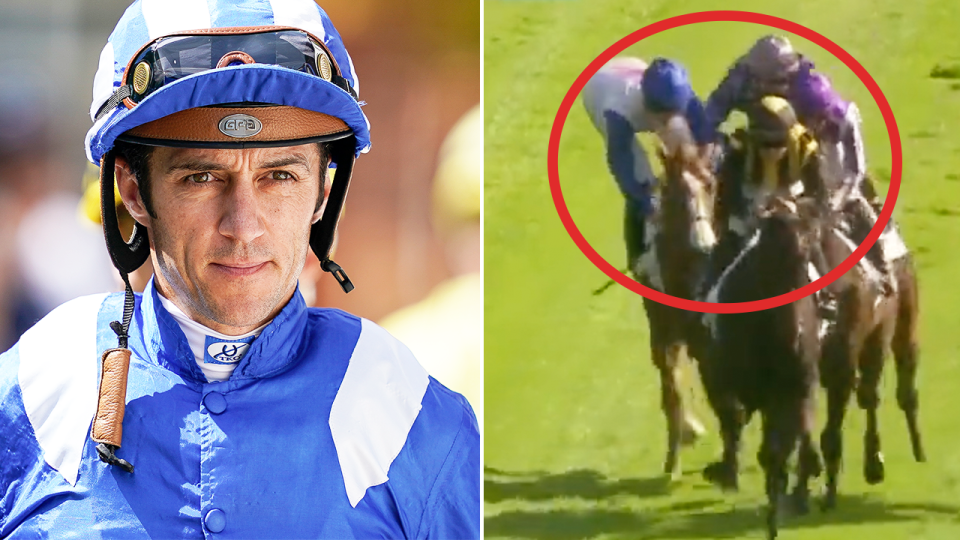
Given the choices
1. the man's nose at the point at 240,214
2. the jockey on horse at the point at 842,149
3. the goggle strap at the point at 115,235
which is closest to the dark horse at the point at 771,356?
the jockey on horse at the point at 842,149

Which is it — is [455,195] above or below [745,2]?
below

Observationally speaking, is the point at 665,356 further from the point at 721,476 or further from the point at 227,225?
the point at 227,225

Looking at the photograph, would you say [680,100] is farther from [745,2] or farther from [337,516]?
[337,516]

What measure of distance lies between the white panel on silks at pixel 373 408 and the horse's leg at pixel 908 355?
1.47 meters

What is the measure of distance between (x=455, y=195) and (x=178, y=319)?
81 centimetres

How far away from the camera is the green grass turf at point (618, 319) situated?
257cm

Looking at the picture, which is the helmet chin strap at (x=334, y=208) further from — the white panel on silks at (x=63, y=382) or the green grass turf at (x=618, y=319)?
the green grass turf at (x=618, y=319)

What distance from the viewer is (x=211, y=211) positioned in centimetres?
173

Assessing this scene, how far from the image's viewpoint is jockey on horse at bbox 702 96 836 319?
256 cm

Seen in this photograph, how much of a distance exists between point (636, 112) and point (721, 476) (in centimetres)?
109

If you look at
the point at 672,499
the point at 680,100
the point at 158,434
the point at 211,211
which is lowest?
the point at 672,499

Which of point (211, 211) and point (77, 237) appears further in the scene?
point (77, 237)

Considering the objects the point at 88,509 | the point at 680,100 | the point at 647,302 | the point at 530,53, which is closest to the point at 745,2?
the point at 680,100

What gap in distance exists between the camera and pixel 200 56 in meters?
1.64
